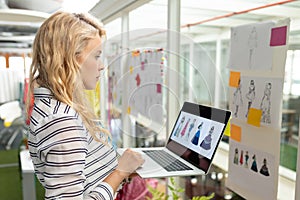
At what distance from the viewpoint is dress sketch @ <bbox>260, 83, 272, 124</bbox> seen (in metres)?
1.15

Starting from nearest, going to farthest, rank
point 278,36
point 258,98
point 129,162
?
point 129,162 → point 278,36 → point 258,98

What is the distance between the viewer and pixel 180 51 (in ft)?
3.79

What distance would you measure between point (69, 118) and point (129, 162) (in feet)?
0.79

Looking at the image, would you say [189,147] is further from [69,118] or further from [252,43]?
[252,43]

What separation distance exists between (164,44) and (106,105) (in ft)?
1.08

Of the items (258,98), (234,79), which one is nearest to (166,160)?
(258,98)

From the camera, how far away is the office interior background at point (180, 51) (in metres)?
1.12

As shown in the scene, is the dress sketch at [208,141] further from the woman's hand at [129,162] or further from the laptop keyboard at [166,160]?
the woman's hand at [129,162]

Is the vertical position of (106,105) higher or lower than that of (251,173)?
higher

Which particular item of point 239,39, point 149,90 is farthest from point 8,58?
point 239,39

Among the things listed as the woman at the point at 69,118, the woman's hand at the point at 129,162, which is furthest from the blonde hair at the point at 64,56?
the woman's hand at the point at 129,162

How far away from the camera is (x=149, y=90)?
54.2 inches

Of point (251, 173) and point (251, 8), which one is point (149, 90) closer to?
point (251, 173)

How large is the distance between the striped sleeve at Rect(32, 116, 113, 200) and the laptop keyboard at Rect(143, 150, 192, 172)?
29 centimetres
